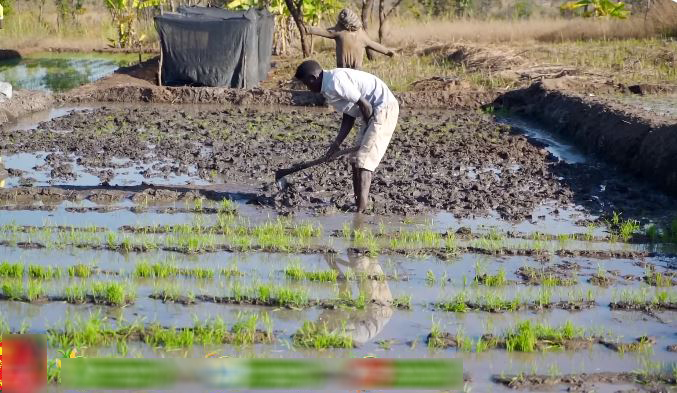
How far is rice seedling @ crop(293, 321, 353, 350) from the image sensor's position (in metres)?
5.32

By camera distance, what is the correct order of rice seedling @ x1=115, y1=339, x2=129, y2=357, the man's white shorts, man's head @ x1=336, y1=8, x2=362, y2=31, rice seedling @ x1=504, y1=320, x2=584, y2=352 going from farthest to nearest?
man's head @ x1=336, y1=8, x2=362, y2=31, the man's white shorts, rice seedling @ x1=504, y1=320, x2=584, y2=352, rice seedling @ x1=115, y1=339, x2=129, y2=357

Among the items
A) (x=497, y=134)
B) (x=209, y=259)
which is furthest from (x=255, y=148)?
(x=209, y=259)

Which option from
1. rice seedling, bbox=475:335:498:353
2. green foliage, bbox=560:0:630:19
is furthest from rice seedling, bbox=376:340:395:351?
green foliage, bbox=560:0:630:19

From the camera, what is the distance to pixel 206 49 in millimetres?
17500

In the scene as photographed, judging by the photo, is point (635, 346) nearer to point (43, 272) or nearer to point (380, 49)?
point (43, 272)

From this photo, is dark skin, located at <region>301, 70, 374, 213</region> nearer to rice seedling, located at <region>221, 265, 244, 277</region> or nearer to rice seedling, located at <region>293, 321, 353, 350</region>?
rice seedling, located at <region>221, 265, 244, 277</region>

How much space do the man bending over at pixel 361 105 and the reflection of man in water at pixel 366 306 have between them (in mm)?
1263

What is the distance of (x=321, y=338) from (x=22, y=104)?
1069cm

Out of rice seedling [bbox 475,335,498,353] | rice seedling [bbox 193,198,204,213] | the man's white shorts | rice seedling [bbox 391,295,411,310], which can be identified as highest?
the man's white shorts

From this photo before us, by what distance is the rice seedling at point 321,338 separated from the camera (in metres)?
5.32

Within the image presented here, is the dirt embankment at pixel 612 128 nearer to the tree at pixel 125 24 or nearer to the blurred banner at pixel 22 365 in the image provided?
the blurred banner at pixel 22 365

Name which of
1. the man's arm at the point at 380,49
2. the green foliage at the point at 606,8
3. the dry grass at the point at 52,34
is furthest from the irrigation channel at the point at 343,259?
the dry grass at the point at 52,34

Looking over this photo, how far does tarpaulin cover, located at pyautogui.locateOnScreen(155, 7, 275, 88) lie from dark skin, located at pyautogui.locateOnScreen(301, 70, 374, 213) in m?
9.33

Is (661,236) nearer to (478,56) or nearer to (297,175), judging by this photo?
(297,175)
